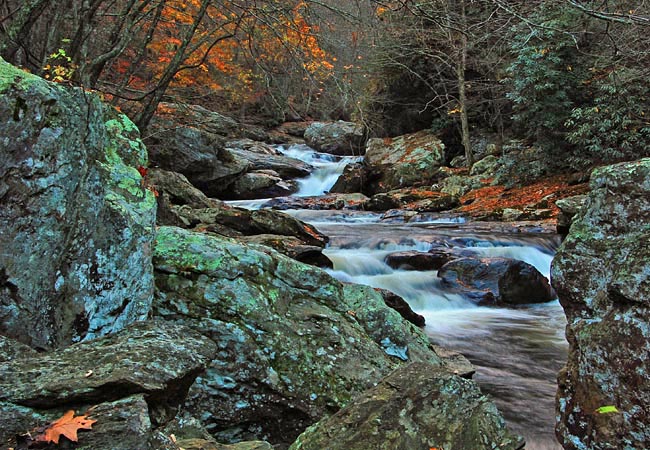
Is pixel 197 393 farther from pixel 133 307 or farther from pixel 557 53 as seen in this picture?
pixel 557 53

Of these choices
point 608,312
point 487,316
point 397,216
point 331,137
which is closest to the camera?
point 608,312

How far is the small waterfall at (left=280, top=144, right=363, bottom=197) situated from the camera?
68.8ft

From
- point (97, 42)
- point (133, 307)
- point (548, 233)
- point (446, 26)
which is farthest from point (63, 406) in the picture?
point (548, 233)

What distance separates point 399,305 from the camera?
6.52 meters

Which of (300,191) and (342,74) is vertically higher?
(342,74)

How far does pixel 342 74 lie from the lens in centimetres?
609

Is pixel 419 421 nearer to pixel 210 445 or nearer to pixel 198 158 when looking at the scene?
pixel 210 445

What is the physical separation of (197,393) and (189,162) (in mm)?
13315

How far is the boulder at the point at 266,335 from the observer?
3.24 meters

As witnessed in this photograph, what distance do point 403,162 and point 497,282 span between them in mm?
12030

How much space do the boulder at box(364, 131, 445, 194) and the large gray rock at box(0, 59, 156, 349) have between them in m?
16.8

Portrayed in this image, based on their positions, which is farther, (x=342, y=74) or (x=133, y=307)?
(x=342, y=74)

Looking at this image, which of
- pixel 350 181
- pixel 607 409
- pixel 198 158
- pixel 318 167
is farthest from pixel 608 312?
pixel 318 167

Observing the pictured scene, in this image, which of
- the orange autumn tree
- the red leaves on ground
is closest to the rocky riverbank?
the orange autumn tree
